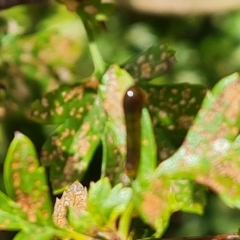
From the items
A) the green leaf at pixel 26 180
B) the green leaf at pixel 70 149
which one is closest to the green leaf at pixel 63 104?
the green leaf at pixel 70 149

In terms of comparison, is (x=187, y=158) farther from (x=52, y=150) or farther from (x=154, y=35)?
(x=154, y=35)

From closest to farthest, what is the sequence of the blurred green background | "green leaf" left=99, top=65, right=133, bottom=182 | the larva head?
the larva head, "green leaf" left=99, top=65, right=133, bottom=182, the blurred green background

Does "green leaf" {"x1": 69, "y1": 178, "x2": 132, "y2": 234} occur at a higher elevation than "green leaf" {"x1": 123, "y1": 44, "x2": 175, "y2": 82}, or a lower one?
lower

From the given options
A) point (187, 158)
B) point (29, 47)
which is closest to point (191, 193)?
point (187, 158)

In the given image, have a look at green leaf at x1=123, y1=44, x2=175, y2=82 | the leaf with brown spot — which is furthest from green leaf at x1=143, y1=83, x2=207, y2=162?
the leaf with brown spot

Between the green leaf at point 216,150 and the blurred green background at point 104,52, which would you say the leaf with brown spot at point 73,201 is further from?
the blurred green background at point 104,52

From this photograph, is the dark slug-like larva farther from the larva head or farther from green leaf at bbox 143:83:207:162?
green leaf at bbox 143:83:207:162
